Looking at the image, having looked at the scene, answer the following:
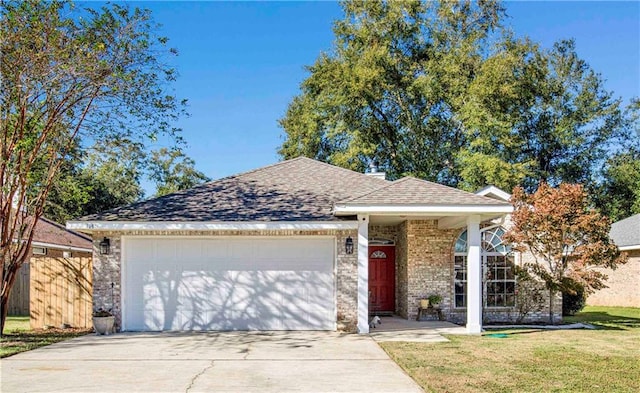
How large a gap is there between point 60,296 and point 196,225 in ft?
13.2

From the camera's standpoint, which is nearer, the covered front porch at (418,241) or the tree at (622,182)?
the covered front porch at (418,241)

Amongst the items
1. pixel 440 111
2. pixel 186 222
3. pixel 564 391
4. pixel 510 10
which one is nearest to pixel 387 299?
pixel 186 222

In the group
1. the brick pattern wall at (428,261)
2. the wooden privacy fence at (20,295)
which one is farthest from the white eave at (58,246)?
the brick pattern wall at (428,261)

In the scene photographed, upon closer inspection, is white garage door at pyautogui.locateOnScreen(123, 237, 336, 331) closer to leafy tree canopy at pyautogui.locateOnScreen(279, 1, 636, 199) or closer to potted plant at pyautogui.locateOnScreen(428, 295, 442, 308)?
potted plant at pyautogui.locateOnScreen(428, 295, 442, 308)

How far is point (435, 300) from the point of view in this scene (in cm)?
1535

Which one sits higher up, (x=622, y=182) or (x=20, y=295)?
(x=622, y=182)

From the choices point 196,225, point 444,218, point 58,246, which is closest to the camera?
point 196,225

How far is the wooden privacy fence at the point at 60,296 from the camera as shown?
13.7 meters

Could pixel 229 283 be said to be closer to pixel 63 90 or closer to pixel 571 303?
pixel 63 90

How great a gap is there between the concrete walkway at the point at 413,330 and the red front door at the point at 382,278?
78.8 inches

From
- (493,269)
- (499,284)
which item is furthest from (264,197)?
(499,284)

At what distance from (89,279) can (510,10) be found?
81.9 feet

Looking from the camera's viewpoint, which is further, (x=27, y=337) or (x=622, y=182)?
(x=622, y=182)

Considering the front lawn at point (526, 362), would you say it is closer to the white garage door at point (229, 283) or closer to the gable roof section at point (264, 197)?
the white garage door at point (229, 283)
